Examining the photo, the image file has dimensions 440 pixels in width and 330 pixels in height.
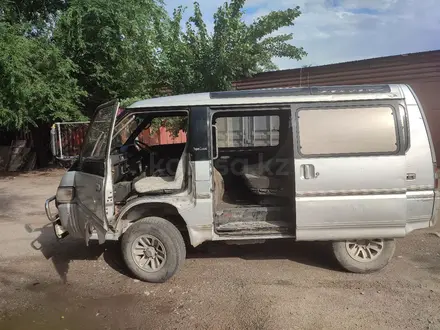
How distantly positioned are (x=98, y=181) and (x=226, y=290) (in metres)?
1.81

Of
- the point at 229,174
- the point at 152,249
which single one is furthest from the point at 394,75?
the point at 152,249

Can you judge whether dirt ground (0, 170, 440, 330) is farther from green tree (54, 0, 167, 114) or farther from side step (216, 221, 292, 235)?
green tree (54, 0, 167, 114)

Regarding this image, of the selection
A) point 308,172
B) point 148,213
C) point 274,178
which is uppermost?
point 308,172

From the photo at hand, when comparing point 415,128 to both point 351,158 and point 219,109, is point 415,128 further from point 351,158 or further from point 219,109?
point 219,109

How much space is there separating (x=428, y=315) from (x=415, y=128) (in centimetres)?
190

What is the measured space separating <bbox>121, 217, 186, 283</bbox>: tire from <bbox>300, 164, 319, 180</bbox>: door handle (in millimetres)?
1537

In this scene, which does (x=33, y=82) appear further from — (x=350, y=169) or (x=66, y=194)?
(x=350, y=169)

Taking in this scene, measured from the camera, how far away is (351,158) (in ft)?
14.8

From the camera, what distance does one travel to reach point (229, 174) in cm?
611

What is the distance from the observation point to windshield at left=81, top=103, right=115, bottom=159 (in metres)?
4.67

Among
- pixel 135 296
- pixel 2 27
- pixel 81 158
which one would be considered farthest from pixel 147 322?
pixel 2 27

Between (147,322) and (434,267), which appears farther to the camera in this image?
(434,267)

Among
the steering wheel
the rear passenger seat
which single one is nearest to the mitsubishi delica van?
the rear passenger seat

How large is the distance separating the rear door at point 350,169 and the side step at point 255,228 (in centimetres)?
26
